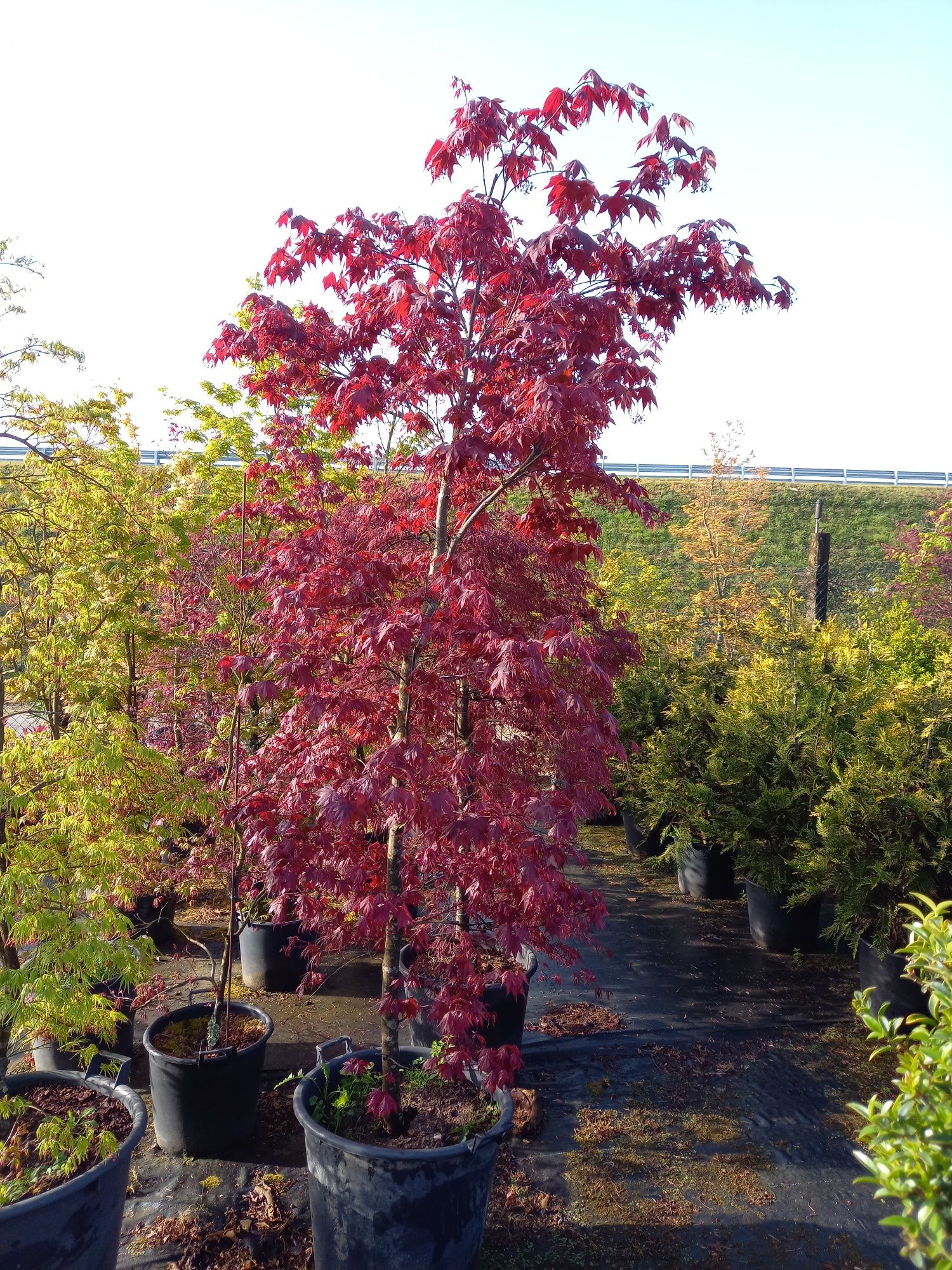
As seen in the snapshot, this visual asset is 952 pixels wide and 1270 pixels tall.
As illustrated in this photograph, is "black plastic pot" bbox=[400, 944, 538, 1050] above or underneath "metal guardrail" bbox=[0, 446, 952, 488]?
underneath

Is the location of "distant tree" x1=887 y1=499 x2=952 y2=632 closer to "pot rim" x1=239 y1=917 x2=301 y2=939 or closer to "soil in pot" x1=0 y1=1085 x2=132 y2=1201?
"pot rim" x1=239 y1=917 x2=301 y2=939

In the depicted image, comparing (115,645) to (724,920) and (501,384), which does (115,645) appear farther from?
(724,920)

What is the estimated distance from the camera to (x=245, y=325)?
6.44 metres

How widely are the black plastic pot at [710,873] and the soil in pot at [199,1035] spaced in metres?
4.52

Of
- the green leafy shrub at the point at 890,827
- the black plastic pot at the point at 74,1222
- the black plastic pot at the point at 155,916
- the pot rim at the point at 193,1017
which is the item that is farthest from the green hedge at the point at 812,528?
the black plastic pot at the point at 74,1222

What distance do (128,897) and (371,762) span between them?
149 centimetres

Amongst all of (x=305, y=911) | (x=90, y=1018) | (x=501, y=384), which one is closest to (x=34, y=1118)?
(x=90, y=1018)

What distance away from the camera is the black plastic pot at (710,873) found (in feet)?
24.7

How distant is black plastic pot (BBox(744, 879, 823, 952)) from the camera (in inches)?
247

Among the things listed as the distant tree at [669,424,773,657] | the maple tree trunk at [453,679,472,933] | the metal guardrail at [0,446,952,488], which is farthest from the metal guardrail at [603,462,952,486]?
the maple tree trunk at [453,679,472,933]

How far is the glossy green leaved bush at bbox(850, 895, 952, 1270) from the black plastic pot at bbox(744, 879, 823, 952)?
4616 millimetres

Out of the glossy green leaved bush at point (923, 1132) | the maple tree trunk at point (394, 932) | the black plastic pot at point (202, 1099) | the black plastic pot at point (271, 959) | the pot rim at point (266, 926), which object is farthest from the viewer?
the black plastic pot at point (271, 959)

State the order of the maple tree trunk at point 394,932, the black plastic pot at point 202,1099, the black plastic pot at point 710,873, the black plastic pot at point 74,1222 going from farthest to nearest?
the black plastic pot at point 710,873
the black plastic pot at point 202,1099
the maple tree trunk at point 394,932
the black plastic pot at point 74,1222

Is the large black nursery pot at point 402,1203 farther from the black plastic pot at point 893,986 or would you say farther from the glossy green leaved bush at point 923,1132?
the black plastic pot at point 893,986
